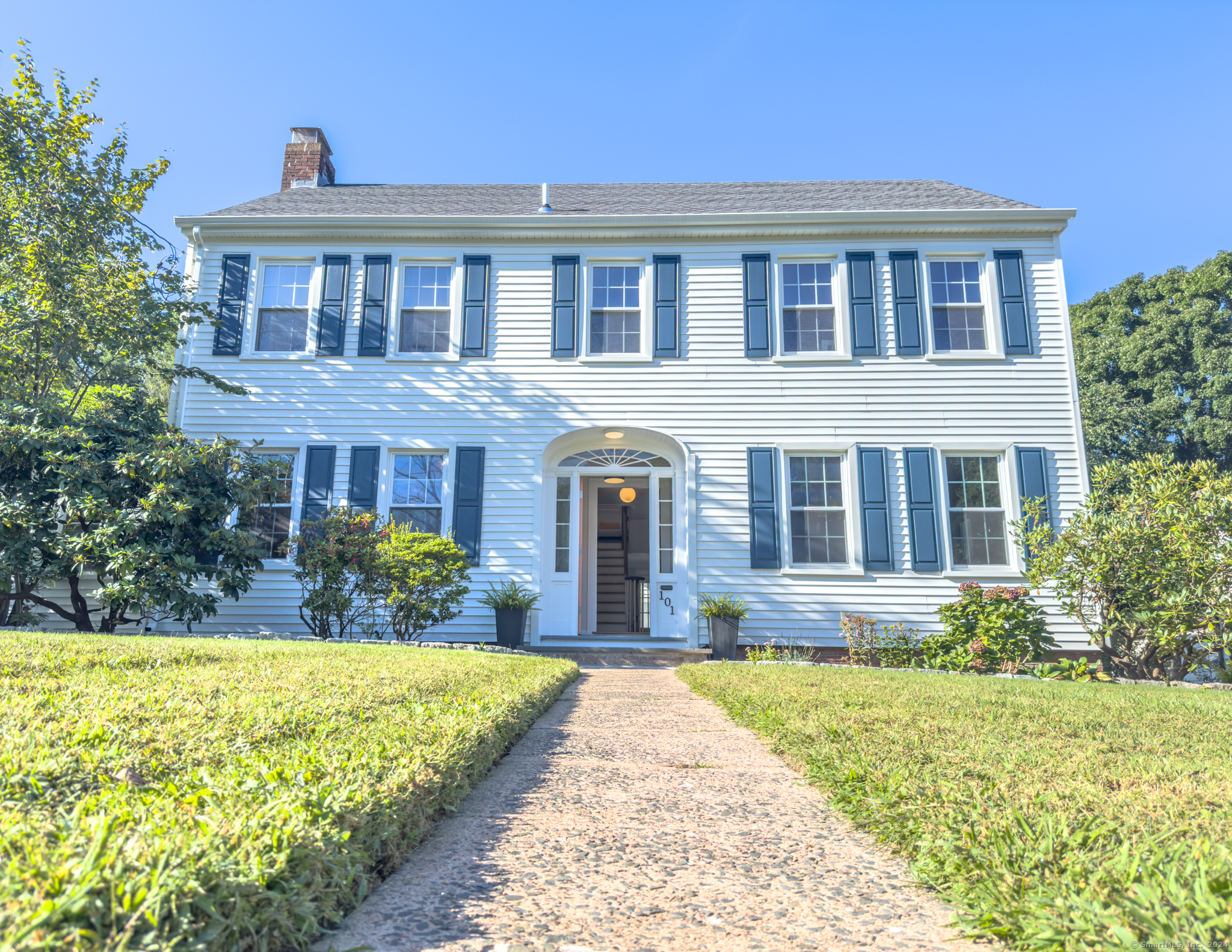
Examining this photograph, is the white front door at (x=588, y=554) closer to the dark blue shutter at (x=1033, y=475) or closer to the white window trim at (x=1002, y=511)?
the white window trim at (x=1002, y=511)

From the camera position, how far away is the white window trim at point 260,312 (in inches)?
396

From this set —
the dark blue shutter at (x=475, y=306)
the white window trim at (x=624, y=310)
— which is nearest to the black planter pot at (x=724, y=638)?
the white window trim at (x=624, y=310)

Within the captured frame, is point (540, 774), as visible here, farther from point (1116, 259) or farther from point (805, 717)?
point (1116, 259)

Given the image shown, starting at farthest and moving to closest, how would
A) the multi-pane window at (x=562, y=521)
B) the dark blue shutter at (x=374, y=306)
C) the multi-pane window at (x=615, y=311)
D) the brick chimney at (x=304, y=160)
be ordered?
1. the brick chimney at (x=304, y=160)
2. the multi-pane window at (x=615, y=311)
3. the dark blue shutter at (x=374, y=306)
4. the multi-pane window at (x=562, y=521)

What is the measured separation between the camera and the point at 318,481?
9.62 metres

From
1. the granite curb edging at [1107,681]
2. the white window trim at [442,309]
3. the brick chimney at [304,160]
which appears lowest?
the granite curb edging at [1107,681]

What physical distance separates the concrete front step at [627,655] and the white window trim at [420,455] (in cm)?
213

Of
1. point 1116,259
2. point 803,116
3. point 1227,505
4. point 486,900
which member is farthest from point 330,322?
point 1116,259

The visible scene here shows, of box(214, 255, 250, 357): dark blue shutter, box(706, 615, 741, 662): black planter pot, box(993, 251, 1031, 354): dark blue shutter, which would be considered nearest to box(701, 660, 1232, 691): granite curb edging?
box(706, 615, 741, 662): black planter pot

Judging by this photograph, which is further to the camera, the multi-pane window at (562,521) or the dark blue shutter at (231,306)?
the dark blue shutter at (231,306)

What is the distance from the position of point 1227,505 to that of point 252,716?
27.7ft

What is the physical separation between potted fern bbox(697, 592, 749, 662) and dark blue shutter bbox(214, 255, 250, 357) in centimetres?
745

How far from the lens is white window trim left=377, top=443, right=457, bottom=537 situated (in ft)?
31.4

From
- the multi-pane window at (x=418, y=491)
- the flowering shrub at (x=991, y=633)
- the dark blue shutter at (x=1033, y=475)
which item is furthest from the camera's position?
the multi-pane window at (x=418, y=491)
